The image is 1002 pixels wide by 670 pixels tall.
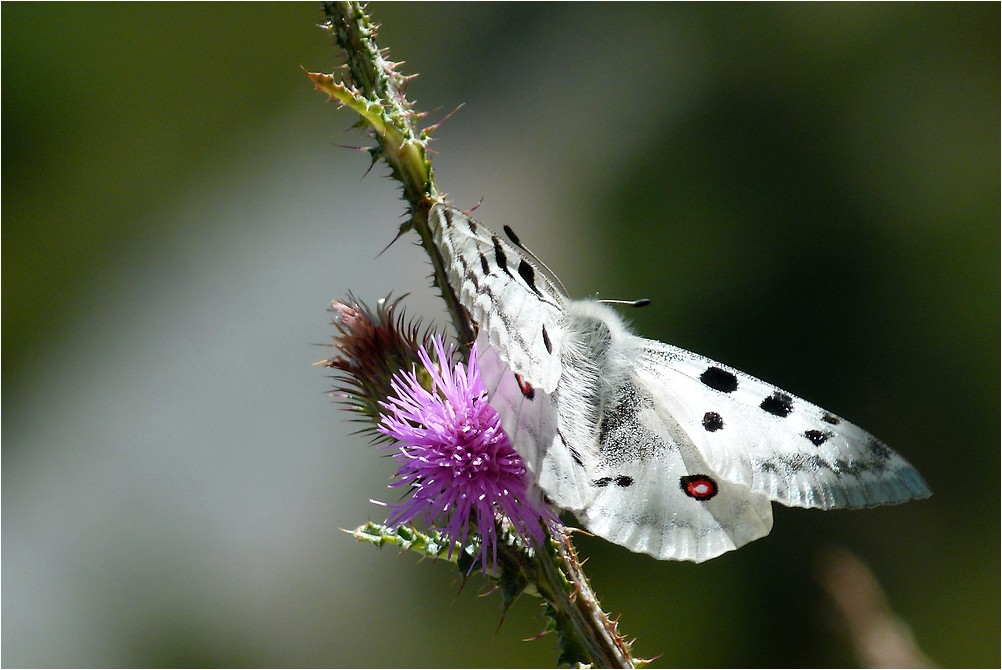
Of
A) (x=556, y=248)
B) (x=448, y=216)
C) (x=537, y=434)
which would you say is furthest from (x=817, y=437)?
(x=556, y=248)

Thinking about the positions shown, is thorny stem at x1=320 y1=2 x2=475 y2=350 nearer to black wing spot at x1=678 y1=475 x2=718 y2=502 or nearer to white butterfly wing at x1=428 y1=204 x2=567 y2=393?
white butterfly wing at x1=428 y1=204 x2=567 y2=393

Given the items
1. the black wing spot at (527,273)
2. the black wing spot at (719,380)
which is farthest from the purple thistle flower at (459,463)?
the black wing spot at (719,380)

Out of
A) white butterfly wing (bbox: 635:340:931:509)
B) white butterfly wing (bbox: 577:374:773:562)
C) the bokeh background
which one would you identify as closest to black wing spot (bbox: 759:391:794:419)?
white butterfly wing (bbox: 635:340:931:509)

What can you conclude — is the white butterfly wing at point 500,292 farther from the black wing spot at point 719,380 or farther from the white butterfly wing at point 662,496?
the black wing spot at point 719,380

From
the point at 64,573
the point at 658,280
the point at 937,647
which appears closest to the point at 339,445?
the point at 64,573

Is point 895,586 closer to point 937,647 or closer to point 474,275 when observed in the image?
point 937,647

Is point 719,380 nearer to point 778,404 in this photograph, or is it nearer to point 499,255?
point 778,404
